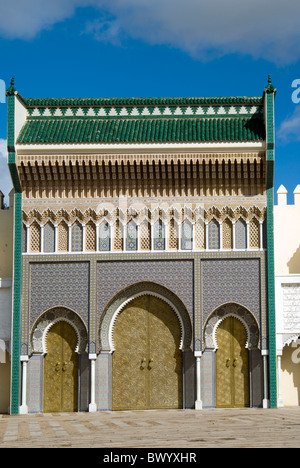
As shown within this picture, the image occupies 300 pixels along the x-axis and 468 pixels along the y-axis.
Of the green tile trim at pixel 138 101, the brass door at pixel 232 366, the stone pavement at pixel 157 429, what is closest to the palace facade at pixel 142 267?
the brass door at pixel 232 366

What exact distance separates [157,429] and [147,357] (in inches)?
155

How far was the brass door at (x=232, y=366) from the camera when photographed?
12.5 metres

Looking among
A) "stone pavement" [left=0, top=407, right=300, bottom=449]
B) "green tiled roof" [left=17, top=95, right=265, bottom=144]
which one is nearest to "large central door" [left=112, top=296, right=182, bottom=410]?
"stone pavement" [left=0, top=407, right=300, bottom=449]

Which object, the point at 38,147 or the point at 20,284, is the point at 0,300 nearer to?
the point at 20,284

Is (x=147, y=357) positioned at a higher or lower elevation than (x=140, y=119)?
lower

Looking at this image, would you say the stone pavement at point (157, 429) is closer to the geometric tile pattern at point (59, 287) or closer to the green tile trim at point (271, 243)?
the green tile trim at point (271, 243)

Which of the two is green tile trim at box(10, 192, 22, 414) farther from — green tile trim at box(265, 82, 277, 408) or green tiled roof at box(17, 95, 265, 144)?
green tile trim at box(265, 82, 277, 408)

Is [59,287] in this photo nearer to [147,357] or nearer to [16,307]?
[16,307]

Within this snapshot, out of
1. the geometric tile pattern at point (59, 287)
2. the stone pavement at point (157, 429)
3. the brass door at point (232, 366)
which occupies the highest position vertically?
the geometric tile pattern at point (59, 287)

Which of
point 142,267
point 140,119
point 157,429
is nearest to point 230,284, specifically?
point 142,267

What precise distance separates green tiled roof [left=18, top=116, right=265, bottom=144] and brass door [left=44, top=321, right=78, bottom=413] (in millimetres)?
3144

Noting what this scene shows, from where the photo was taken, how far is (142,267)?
1277cm

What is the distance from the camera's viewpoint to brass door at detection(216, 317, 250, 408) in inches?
492

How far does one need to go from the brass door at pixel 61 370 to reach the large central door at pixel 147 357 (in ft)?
2.21
